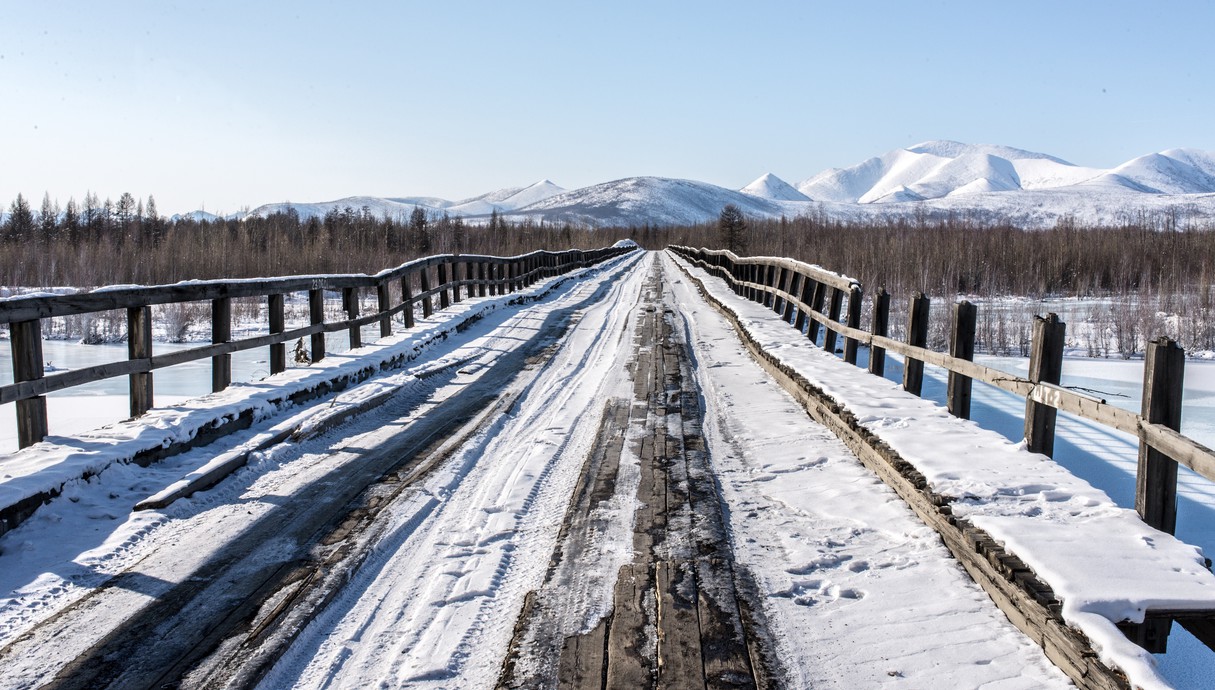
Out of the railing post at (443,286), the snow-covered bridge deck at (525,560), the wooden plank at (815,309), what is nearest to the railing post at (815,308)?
the wooden plank at (815,309)

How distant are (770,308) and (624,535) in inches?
→ 520

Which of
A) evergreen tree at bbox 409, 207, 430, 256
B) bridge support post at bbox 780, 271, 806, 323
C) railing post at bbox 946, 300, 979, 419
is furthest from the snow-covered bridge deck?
evergreen tree at bbox 409, 207, 430, 256

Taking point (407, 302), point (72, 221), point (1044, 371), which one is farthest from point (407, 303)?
point (72, 221)

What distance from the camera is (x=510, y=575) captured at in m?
3.73

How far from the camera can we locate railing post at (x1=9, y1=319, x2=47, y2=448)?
5289 mm

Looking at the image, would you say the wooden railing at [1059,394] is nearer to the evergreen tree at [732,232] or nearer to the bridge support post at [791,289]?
the bridge support post at [791,289]

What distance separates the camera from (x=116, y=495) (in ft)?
15.9

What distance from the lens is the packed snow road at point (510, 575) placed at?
2961 mm

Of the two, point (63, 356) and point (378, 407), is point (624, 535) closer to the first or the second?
point (378, 407)

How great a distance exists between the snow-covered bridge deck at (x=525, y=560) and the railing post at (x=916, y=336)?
41 centimetres

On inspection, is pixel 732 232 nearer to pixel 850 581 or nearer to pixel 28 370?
pixel 28 370

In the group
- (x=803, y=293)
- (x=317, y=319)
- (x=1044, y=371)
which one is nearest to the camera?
(x=1044, y=371)

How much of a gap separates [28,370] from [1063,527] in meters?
5.89

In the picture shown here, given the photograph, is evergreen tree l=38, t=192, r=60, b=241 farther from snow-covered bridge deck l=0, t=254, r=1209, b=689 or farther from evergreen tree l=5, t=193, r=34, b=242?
snow-covered bridge deck l=0, t=254, r=1209, b=689
